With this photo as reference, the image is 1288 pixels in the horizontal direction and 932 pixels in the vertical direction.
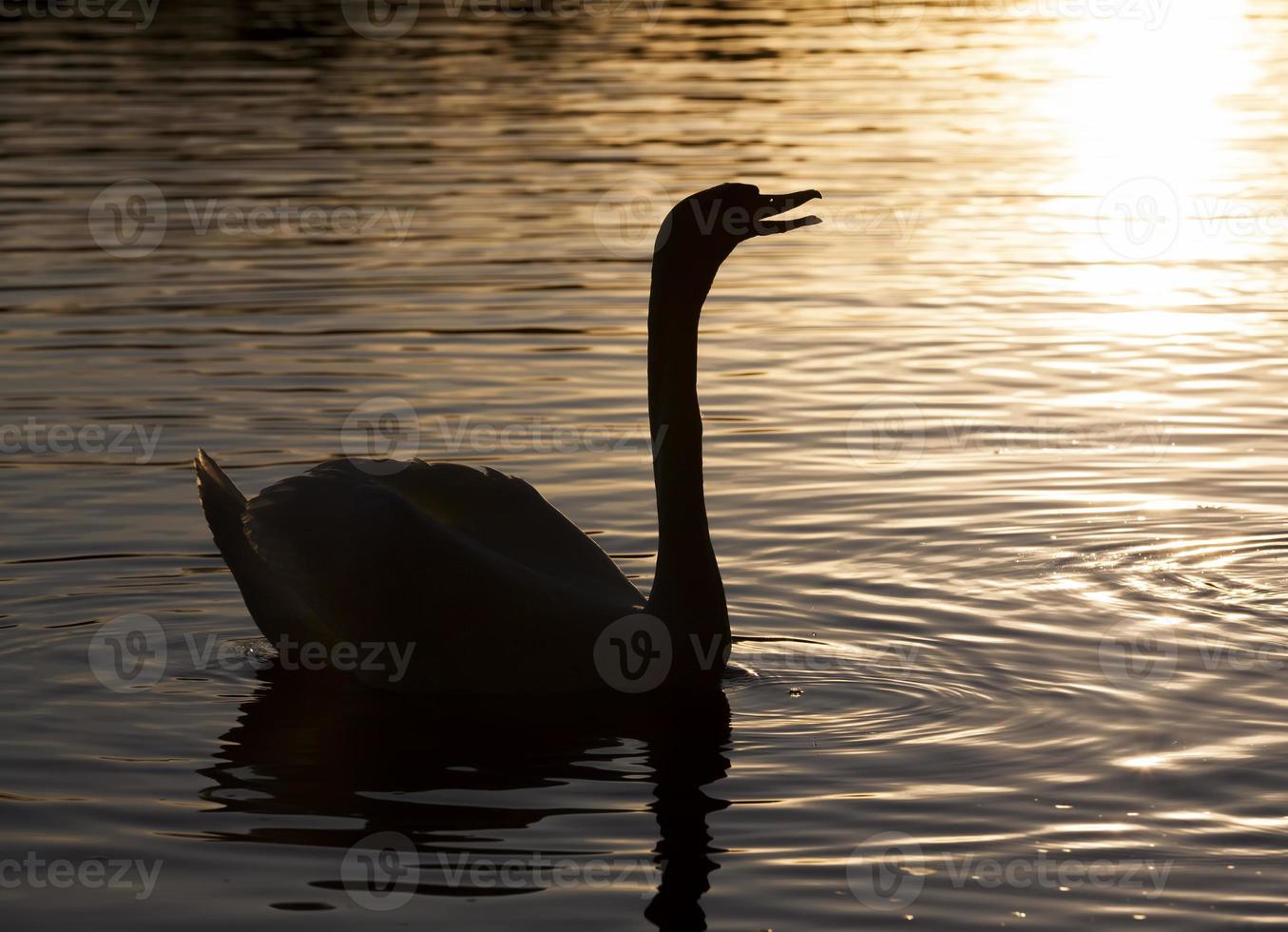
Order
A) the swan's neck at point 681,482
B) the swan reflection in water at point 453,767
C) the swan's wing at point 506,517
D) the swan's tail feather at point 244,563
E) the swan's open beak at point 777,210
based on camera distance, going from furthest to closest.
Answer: the swan's tail feather at point 244,563
the swan's wing at point 506,517
the swan's neck at point 681,482
the swan's open beak at point 777,210
the swan reflection in water at point 453,767

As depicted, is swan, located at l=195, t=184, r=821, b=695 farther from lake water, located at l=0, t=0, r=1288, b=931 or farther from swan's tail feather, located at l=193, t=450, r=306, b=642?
lake water, located at l=0, t=0, r=1288, b=931

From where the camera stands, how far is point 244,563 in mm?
9789

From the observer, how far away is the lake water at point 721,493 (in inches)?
291

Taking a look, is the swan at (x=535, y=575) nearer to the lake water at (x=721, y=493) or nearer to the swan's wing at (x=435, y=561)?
the swan's wing at (x=435, y=561)

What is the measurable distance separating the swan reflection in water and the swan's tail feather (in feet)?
0.99

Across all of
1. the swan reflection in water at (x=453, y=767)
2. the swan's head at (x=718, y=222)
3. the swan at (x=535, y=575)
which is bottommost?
the swan reflection in water at (x=453, y=767)

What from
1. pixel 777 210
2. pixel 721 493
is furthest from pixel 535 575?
pixel 721 493

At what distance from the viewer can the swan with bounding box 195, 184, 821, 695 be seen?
8.90 metres

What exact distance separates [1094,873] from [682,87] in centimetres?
2971

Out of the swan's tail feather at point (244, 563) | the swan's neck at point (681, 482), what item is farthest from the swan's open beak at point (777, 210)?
the swan's tail feather at point (244, 563)

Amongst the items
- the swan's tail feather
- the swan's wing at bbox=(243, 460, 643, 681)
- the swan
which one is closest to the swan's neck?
the swan

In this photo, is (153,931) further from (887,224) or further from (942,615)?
(887,224)

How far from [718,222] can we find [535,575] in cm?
176

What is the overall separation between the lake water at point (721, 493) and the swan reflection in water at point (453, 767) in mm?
26
